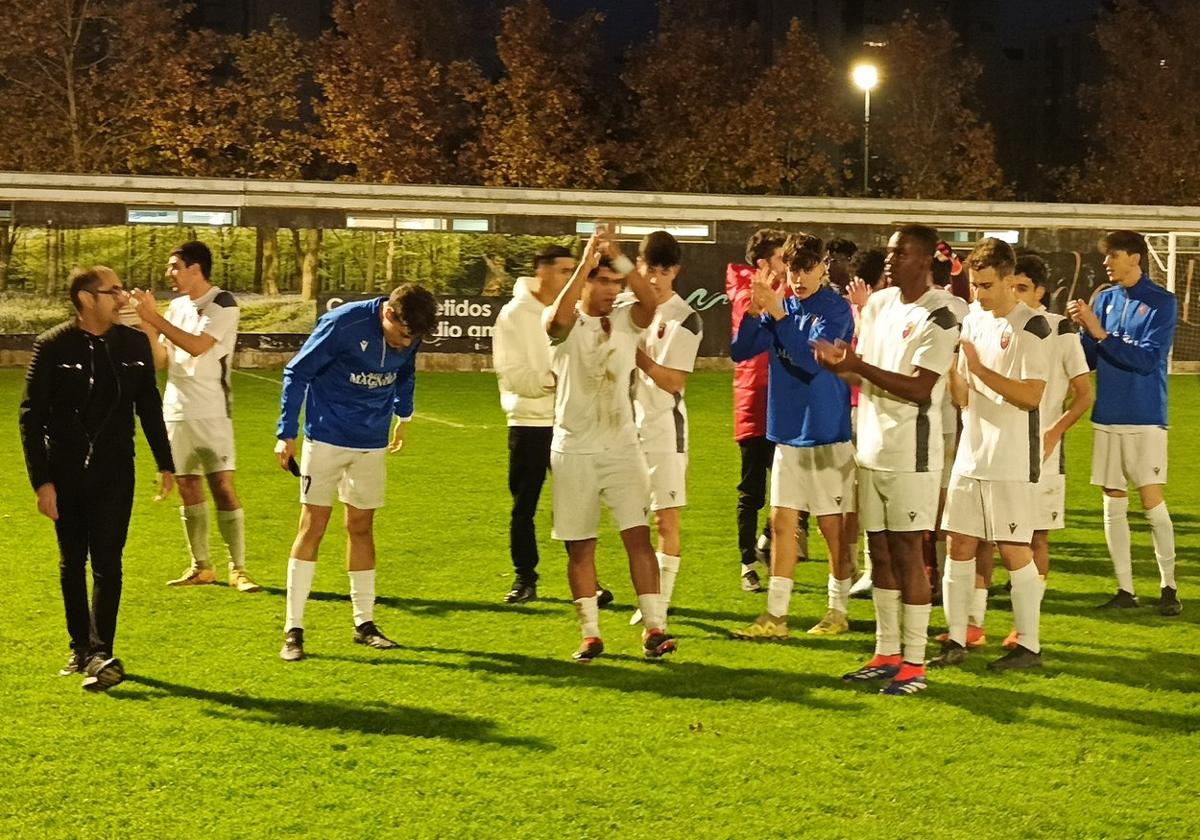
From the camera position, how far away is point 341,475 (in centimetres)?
771

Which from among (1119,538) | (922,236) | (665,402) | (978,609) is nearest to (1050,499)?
(1119,538)

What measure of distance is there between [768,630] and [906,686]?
1.15m

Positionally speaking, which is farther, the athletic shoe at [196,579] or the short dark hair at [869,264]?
the athletic shoe at [196,579]

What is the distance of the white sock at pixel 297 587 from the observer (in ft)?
24.9

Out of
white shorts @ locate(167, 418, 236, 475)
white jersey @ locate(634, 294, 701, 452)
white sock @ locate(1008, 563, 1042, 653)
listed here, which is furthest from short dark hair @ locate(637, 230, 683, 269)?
white shorts @ locate(167, 418, 236, 475)

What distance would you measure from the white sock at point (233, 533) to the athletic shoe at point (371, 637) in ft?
5.62

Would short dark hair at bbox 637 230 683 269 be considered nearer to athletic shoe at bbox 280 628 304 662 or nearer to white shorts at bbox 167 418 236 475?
athletic shoe at bbox 280 628 304 662

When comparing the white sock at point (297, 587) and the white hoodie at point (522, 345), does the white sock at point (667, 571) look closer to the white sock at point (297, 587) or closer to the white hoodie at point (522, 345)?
the white hoodie at point (522, 345)

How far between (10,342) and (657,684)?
21.4 meters

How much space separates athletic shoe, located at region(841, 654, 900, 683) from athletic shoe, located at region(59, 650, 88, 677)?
358cm

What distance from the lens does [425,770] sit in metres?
5.88

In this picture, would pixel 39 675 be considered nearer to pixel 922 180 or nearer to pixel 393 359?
pixel 393 359

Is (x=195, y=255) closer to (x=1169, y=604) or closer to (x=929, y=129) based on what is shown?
(x=1169, y=604)

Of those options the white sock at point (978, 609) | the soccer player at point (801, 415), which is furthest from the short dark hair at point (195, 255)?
the white sock at point (978, 609)
